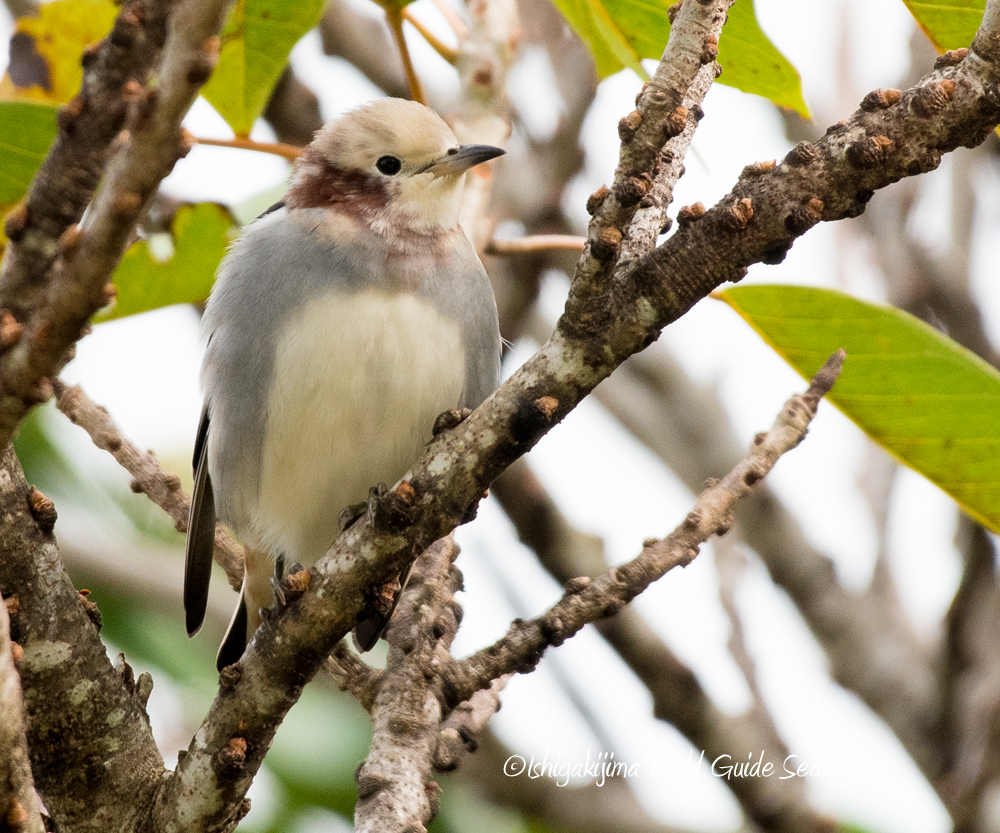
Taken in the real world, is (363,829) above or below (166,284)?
below

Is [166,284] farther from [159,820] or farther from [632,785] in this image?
[632,785]

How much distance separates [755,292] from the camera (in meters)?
3.63

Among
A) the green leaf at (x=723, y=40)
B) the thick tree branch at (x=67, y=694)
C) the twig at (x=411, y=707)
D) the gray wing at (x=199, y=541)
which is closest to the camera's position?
the thick tree branch at (x=67, y=694)

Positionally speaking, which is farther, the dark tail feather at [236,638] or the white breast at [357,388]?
the dark tail feather at [236,638]

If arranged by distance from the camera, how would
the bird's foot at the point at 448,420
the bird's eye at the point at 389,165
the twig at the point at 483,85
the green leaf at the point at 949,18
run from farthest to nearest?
the twig at the point at 483,85
the bird's eye at the point at 389,165
the green leaf at the point at 949,18
the bird's foot at the point at 448,420

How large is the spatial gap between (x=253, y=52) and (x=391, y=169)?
25.5 inches

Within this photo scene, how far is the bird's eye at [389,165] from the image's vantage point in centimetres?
425

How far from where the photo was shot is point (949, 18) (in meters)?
3.19

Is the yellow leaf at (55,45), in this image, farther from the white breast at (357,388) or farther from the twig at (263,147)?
the white breast at (357,388)

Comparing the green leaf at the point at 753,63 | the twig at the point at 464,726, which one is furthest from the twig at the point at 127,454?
the green leaf at the point at 753,63

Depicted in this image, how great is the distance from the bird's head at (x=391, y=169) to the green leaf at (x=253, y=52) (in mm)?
279

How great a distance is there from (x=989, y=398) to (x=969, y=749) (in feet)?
5.64

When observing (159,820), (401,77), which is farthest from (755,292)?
(401,77)

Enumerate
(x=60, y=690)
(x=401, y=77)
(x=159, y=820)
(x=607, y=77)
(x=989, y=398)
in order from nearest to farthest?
(x=60, y=690) < (x=159, y=820) < (x=989, y=398) < (x=607, y=77) < (x=401, y=77)
